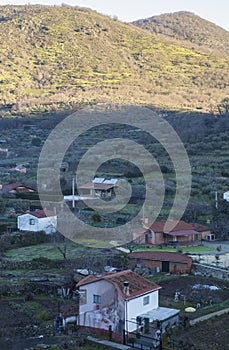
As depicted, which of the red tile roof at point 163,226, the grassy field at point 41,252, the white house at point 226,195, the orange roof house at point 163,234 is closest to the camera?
the grassy field at point 41,252

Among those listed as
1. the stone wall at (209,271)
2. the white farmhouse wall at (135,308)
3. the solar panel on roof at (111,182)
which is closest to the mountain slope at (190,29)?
the solar panel on roof at (111,182)

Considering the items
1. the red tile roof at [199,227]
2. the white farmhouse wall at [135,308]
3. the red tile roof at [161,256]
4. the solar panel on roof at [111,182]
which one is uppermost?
the solar panel on roof at [111,182]

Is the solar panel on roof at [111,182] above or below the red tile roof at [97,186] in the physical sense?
above

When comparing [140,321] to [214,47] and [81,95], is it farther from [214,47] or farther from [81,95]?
[214,47]

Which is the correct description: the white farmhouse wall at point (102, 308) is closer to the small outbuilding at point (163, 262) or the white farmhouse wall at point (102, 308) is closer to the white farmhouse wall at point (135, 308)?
the white farmhouse wall at point (135, 308)

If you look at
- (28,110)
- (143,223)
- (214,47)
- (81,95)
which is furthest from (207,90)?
(143,223)

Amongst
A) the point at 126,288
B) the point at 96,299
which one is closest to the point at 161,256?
the point at 96,299

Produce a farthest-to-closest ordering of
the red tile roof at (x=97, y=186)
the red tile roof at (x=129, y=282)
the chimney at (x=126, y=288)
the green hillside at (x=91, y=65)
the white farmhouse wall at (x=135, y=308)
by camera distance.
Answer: the green hillside at (x=91, y=65)
the red tile roof at (x=97, y=186)
the red tile roof at (x=129, y=282)
the chimney at (x=126, y=288)
the white farmhouse wall at (x=135, y=308)
